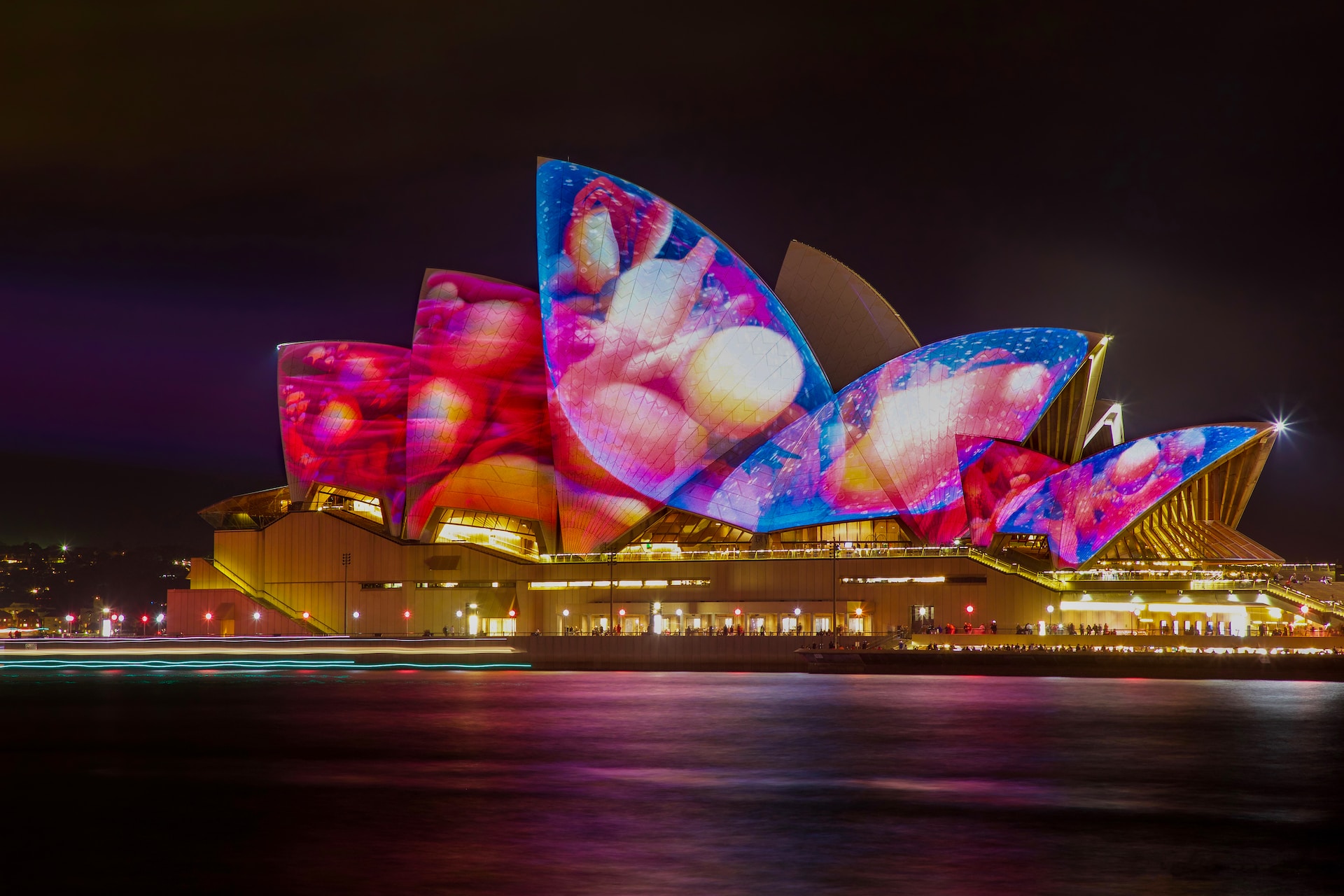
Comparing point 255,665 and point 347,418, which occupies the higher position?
point 347,418

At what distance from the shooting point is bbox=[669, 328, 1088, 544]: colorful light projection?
59344 mm

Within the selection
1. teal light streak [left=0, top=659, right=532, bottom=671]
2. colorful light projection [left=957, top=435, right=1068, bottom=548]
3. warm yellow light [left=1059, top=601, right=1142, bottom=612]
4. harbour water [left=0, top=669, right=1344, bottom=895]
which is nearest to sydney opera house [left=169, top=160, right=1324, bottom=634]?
colorful light projection [left=957, top=435, right=1068, bottom=548]

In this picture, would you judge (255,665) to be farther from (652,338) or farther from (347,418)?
(652,338)

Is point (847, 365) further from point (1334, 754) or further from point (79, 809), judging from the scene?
point (79, 809)

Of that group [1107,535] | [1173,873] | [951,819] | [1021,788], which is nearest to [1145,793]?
[1021,788]

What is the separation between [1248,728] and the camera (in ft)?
92.7

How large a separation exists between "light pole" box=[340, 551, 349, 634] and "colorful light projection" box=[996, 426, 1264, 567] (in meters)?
32.5

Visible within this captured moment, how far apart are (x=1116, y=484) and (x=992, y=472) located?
5.19 metres

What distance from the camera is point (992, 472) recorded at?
60.8 m

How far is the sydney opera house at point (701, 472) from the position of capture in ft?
194

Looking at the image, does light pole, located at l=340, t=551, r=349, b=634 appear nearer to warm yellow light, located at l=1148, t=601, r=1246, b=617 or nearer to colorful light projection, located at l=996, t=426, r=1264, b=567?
colorful light projection, located at l=996, t=426, r=1264, b=567

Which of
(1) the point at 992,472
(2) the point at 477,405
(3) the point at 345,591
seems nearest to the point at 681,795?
(1) the point at 992,472

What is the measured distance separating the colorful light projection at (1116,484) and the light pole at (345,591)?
32493 millimetres

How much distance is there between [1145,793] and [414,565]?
52.2 metres
